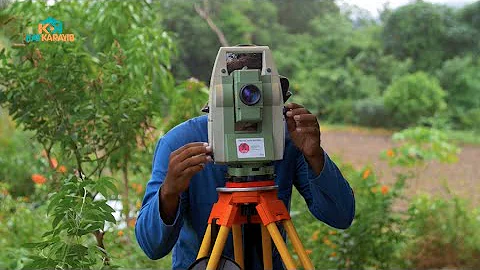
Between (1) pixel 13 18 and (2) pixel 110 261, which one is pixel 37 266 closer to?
(2) pixel 110 261

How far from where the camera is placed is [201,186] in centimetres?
138

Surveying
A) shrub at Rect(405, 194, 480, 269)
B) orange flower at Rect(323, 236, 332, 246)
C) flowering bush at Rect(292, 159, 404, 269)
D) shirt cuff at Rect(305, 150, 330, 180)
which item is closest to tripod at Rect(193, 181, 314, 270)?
shirt cuff at Rect(305, 150, 330, 180)

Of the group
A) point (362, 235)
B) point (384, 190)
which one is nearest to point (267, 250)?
point (362, 235)

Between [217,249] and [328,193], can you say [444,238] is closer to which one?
[328,193]

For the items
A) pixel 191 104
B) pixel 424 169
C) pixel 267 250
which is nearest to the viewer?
pixel 267 250

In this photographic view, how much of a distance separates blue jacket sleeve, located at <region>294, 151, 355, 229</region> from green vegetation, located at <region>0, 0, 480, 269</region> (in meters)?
0.40

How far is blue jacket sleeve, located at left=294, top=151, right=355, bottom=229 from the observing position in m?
1.31

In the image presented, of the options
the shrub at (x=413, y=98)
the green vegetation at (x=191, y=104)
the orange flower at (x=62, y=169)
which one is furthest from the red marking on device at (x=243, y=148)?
the shrub at (x=413, y=98)

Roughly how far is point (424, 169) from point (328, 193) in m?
2.14

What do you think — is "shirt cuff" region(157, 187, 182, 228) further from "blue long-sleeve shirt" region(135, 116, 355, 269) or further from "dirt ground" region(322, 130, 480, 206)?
"dirt ground" region(322, 130, 480, 206)

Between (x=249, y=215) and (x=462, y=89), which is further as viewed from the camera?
(x=462, y=89)

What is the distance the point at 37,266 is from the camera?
1.42 m

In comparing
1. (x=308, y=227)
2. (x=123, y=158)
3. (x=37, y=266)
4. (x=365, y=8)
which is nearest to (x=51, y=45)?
(x=123, y=158)

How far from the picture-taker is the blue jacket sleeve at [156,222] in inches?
49.2
